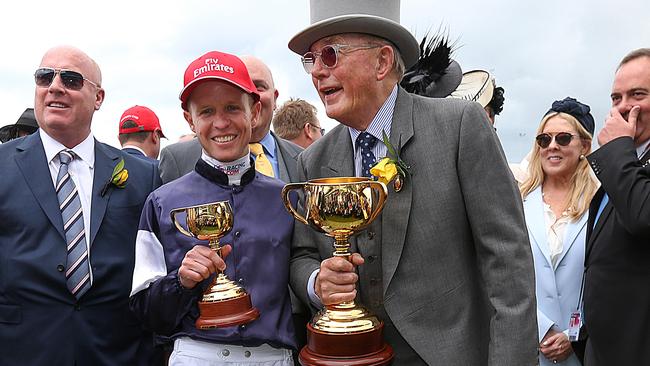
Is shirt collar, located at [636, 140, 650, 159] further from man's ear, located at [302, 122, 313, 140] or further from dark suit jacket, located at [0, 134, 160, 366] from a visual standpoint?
man's ear, located at [302, 122, 313, 140]

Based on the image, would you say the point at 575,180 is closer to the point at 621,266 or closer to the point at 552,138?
the point at 552,138

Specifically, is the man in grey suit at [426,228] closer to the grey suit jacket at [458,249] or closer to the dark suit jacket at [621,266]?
the grey suit jacket at [458,249]

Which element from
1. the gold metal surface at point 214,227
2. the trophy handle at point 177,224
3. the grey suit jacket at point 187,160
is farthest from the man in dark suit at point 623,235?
the trophy handle at point 177,224

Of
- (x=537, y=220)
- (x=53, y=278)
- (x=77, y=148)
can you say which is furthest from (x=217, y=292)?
(x=537, y=220)

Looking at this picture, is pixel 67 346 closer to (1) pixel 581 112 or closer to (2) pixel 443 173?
(2) pixel 443 173

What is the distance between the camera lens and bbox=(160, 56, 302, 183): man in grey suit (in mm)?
3907

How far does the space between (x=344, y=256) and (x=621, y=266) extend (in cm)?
176

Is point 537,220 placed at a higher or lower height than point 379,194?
lower

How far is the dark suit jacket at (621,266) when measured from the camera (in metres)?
2.98

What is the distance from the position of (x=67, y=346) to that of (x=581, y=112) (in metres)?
4.02

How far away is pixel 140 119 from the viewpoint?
→ 6.87 m

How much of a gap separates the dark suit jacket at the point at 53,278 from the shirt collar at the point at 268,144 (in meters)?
1.23

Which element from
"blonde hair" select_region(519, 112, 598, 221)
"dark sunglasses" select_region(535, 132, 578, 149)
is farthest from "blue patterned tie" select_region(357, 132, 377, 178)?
"dark sunglasses" select_region(535, 132, 578, 149)

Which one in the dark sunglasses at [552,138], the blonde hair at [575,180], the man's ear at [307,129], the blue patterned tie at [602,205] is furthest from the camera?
the man's ear at [307,129]
